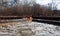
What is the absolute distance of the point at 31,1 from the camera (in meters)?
16.4

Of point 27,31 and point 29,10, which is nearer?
point 27,31

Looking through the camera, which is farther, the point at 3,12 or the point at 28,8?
the point at 28,8

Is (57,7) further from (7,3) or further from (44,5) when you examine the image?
(7,3)

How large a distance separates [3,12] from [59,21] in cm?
529

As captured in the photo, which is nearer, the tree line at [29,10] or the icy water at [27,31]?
the icy water at [27,31]

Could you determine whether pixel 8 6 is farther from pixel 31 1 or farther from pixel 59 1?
pixel 59 1

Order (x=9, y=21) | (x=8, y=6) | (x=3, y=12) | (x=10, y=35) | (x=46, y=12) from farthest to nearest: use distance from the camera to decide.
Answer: (x=8, y=6) → (x=46, y=12) → (x=3, y=12) → (x=9, y=21) → (x=10, y=35)

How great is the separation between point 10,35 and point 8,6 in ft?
33.1

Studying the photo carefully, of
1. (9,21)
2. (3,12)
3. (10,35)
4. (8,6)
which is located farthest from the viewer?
(8,6)

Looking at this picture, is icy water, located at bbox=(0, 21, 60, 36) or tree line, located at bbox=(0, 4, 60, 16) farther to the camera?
tree line, located at bbox=(0, 4, 60, 16)

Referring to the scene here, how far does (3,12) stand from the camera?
13.5m

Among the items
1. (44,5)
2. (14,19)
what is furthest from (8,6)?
(14,19)

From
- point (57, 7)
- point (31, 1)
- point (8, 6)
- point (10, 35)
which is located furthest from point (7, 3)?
point (10, 35)

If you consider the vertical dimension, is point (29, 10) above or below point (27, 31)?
below
